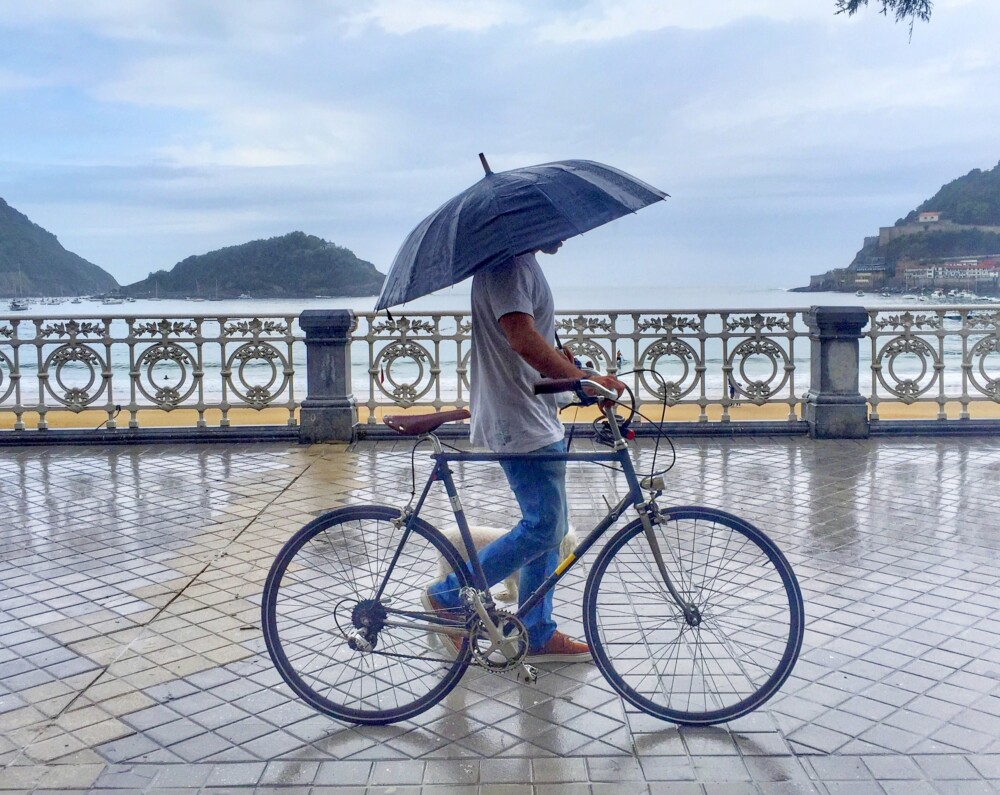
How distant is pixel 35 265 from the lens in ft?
114

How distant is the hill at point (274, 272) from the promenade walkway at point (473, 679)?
29.4 ft

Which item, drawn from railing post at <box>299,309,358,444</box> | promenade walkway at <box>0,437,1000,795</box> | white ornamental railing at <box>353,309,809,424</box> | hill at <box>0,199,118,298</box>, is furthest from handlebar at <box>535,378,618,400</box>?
hill at <box>0,199,118,298</box>

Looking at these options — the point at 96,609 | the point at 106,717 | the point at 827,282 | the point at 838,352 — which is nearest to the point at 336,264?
the point at 827,282

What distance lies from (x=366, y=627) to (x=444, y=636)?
31cm

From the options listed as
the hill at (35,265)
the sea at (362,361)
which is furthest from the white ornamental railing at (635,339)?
the hill at (35,265)

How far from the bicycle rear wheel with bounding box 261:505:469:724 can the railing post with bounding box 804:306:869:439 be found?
7.21 metres

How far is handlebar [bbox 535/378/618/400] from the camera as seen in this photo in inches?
143

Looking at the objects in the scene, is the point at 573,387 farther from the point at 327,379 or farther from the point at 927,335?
the point at 927,335

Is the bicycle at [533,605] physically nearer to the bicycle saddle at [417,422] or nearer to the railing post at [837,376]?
the bicycle saddle at [417,422]

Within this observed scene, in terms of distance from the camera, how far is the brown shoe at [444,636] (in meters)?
3.89

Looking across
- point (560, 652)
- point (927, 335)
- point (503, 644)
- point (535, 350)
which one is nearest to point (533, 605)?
point (503, 644)

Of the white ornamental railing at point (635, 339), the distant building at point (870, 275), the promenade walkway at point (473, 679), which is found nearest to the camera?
the promenade walkway at point (473, 679)

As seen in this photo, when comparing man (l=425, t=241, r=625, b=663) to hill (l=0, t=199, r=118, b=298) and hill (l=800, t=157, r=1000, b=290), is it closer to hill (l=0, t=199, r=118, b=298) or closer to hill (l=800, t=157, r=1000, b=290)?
hill (l=800, t=157, r=1000, b=290)

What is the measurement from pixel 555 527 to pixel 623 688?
649mm
